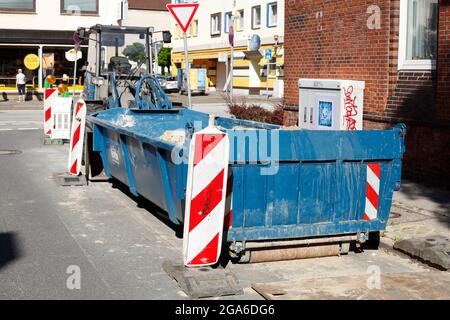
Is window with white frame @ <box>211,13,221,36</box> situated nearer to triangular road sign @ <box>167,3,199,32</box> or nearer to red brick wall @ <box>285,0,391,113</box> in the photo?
red brick wall @ <box>285,0,391,113</box>

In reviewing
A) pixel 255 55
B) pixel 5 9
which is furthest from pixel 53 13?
pixel 255 55

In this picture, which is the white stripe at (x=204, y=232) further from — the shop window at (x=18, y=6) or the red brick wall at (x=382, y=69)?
the shop window at (x=18, y=6)

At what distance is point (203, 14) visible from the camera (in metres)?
56.0

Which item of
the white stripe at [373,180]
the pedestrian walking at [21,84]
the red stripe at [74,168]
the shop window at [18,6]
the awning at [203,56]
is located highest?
the shop window at [18,6]

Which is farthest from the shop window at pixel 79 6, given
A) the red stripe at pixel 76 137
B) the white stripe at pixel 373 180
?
the white stripe at pixel 373 180

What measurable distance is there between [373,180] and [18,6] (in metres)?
37.5

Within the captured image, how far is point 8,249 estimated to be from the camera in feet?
24.9

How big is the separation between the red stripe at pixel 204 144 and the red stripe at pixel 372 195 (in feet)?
6.35

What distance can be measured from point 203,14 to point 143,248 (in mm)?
49799

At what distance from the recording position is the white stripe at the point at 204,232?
653 centimetres

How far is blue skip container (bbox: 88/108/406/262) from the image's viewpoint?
688 cm

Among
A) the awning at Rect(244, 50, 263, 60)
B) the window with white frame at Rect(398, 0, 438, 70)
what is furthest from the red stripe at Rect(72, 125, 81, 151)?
the awning at Rect(244, 50, 263, 60)

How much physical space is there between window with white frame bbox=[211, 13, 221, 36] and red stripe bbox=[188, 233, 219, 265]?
48399 mm
